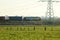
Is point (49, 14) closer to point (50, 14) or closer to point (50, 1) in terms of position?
point (50, 14)

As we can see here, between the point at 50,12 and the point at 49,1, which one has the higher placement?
the point at 49,1

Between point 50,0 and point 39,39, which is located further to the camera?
point 50,0

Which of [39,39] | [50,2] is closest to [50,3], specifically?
[50,2]

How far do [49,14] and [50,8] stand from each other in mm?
1660

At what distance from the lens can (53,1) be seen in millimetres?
45062

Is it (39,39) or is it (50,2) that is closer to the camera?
(39,39)

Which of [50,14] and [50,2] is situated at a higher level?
[50,2]

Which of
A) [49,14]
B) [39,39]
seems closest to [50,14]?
[49,14]

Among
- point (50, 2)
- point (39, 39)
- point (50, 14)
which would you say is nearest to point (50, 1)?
point (50, 2)

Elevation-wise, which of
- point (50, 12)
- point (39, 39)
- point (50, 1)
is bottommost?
point (39, 39)

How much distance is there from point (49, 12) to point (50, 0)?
10.8 feet

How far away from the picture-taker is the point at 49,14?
1837 inches

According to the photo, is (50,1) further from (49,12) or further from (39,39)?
(39,39)

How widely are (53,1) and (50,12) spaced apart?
309cm
